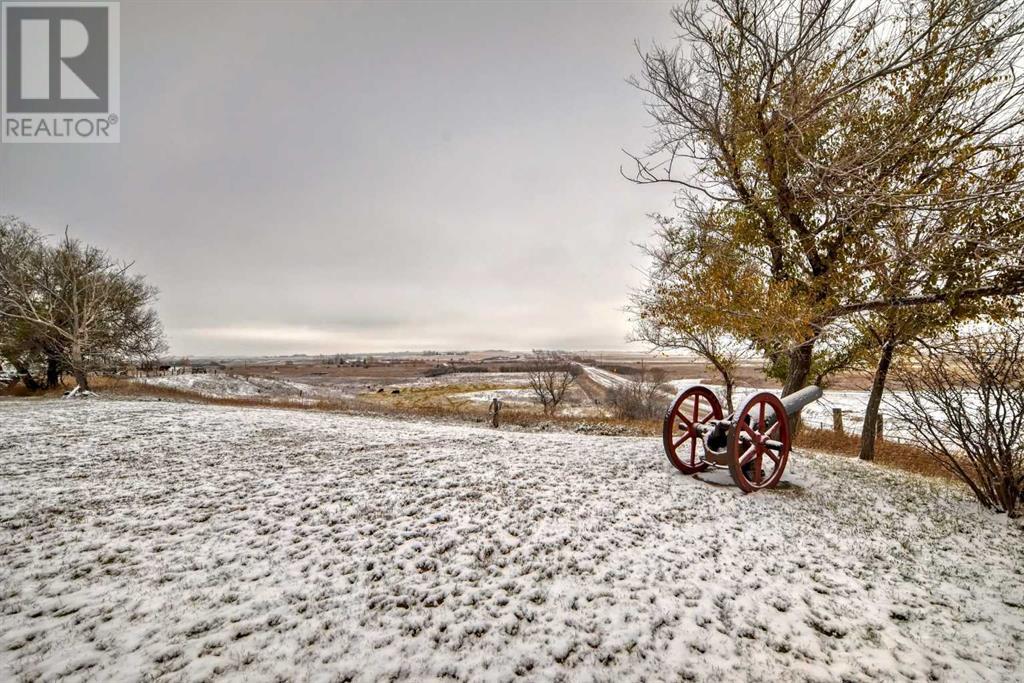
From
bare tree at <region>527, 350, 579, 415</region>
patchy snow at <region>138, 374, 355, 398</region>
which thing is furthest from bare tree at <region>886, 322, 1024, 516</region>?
patchy snow at <region>138, 374, 355, 398</region>

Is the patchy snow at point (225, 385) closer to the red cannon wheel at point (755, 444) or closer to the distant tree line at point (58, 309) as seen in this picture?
the distant tree line at point (58, 309)

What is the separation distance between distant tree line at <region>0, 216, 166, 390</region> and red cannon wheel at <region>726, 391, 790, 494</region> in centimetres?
2844

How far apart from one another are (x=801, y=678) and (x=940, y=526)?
478 cm

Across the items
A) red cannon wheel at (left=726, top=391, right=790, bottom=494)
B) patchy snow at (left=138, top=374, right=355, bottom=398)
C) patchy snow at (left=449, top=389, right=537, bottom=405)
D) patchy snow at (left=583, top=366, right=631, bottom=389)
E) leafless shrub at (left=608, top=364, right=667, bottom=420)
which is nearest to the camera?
red cannon wheel at (left=726, top=391, right=790, bottom=494)

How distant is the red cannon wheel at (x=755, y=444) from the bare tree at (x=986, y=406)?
1706 millimetres

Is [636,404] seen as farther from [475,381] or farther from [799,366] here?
[475,381]

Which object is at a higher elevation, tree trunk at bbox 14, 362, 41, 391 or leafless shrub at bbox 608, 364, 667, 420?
tree trunk at bbox 14, 362, 41, 391

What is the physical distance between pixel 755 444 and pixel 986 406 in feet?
10.2

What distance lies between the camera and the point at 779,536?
4988 millimetres

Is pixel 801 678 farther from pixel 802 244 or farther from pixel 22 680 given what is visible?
pixel 802 244

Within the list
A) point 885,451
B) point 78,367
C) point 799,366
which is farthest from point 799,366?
point 78,367

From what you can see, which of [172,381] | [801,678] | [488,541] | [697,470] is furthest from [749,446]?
[172,381]

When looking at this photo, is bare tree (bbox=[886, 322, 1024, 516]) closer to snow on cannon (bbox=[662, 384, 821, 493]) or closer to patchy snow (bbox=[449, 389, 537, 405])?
snow on cannon (bbox=[662, 384, 821, 493])

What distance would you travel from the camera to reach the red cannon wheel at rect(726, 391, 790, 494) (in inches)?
242
